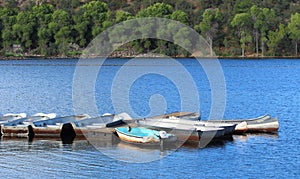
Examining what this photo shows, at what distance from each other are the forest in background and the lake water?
1553 inches

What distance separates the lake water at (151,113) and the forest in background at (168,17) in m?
39.4

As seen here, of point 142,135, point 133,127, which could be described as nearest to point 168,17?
point 133,127

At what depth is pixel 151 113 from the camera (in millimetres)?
56375

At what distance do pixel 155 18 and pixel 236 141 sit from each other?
120m

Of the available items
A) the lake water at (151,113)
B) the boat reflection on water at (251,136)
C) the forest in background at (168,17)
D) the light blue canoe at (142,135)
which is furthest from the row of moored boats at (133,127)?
the forest in background at (168,17)

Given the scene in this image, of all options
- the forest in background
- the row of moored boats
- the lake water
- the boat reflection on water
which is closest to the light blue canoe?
the row of moored boats

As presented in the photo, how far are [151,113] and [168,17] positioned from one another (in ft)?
366

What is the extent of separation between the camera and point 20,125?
42.5 meters

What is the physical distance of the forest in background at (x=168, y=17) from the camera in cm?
15688

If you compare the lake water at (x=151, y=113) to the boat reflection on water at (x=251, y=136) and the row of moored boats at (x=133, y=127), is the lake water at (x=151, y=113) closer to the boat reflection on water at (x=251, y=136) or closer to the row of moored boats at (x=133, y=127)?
the boat reflection on water at (x=251, y=136)

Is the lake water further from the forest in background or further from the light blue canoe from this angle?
the forest in background

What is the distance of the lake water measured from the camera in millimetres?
33781

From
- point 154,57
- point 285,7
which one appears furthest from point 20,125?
point 285,7

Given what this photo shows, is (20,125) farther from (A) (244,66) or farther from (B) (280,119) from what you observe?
(A) (244,66)
